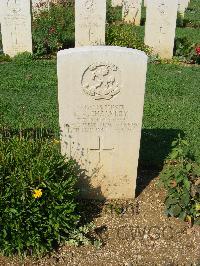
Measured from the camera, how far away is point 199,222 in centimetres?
444

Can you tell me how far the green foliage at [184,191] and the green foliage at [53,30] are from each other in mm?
6815

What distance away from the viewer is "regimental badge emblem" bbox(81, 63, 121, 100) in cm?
412

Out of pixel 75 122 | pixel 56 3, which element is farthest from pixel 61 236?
pixel 56 3

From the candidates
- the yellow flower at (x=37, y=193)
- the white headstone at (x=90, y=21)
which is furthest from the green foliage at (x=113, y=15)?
the yellow flower at (x=37, y=193)

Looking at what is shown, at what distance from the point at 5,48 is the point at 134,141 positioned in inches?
271

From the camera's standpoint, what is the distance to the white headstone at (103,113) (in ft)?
13.4

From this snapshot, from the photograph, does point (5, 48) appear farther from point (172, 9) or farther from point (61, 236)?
point (61, 236)

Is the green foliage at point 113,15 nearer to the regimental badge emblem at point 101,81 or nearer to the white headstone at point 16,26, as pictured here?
the white headstone at point 16,26

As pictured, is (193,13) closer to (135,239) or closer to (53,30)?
(53,30)

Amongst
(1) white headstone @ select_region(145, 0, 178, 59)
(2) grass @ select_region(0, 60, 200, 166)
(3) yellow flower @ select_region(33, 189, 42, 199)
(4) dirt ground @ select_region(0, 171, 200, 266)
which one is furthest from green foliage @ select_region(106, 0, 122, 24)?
(3) yellow flower @ select_region(33, 189, 42, 199)

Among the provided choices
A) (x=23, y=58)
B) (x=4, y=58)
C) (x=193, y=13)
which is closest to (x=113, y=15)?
(x=193, y=13)

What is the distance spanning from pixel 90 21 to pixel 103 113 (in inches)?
270

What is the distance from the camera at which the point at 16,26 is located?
1006cm

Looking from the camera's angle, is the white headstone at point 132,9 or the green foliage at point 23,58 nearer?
the green foliage at point 23,58
